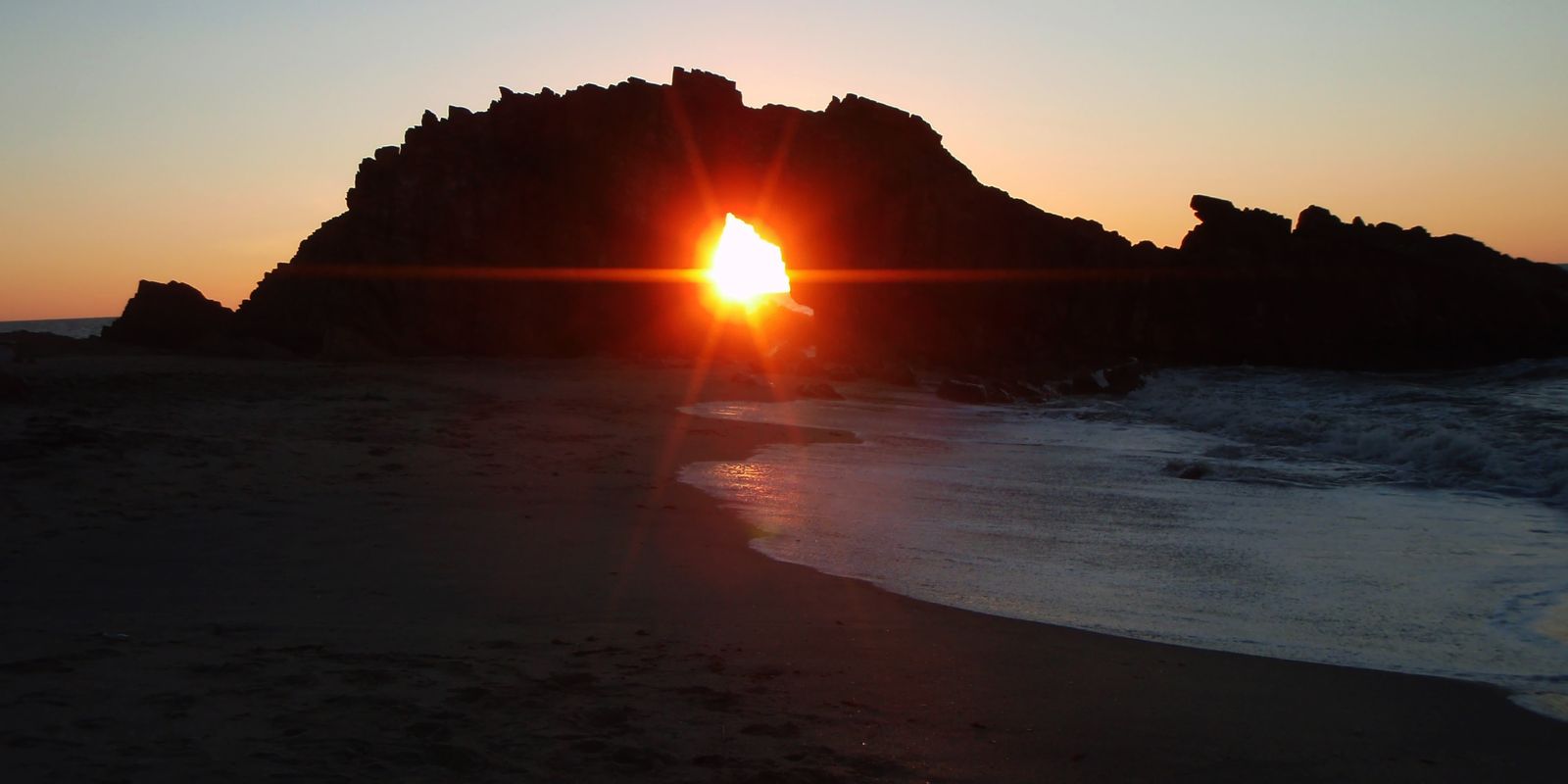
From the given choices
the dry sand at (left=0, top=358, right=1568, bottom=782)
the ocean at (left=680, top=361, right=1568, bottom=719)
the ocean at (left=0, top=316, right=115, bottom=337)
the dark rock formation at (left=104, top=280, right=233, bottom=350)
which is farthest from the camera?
the ocean at (left=0, top=316, right=115, bottom=337)

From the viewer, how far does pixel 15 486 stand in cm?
685

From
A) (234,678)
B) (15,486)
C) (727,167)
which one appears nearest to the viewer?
(234,678)

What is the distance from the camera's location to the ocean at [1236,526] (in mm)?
5363

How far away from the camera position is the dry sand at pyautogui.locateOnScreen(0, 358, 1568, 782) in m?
3.35

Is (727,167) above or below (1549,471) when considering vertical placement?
above

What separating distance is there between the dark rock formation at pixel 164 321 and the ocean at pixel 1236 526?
11.7 meters

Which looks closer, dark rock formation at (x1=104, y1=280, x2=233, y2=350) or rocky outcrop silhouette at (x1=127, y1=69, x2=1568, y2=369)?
dark rock formation at (x1=104, y1=280, x2=233, y2=350)

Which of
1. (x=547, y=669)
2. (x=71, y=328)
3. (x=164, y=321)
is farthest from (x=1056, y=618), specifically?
(x=71, y=328)

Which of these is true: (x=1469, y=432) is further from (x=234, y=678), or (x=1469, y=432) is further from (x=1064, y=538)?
(x=234, y=678)

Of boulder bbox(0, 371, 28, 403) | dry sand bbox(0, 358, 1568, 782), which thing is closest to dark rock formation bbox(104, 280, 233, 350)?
boulder bbox(0, 371, 28, 403)

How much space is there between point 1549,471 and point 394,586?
10.3m

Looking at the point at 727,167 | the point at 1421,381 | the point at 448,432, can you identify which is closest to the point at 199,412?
the point at 448,432

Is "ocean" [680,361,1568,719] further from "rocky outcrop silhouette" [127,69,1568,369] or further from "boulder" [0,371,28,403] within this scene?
"rocky outcrop silhouette" [127,69,1568,369]

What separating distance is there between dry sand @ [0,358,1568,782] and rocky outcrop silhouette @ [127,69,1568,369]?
2031cm
